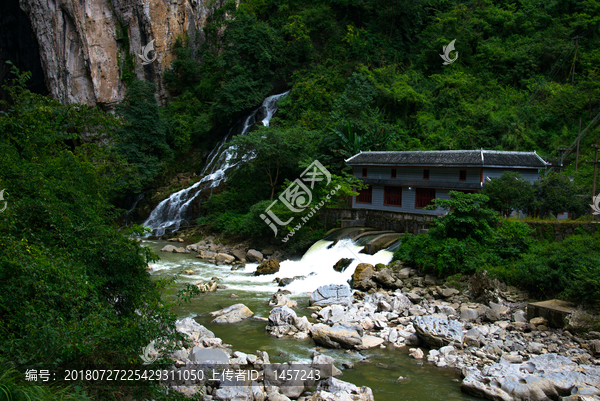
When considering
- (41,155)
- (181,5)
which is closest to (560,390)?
(41,155)

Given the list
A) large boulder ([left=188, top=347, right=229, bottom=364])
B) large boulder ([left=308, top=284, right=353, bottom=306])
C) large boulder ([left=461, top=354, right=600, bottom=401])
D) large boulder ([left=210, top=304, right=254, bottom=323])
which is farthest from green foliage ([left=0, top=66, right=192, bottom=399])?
large boulder ([left=308, top=284, right=353, bottom=306])

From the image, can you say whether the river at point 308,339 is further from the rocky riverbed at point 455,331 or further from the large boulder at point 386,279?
the large boulder at point 386,279

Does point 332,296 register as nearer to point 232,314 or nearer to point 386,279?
point 386,279

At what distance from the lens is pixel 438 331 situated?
405 inches

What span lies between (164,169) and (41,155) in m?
24.6

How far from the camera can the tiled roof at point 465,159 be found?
17.9 m

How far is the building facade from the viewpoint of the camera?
59.3 ft

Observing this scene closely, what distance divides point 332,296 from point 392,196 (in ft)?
31.5

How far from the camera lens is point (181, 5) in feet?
125

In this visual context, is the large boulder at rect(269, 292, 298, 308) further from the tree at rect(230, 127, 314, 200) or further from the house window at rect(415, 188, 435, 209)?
the tree at rect(230, 127, 314, 200)

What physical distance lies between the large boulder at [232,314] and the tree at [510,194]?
10.6m

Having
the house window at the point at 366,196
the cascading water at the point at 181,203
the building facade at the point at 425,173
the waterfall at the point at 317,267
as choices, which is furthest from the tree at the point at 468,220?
the cascading water at the point at 181,203

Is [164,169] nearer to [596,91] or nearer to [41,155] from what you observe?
[41,155]

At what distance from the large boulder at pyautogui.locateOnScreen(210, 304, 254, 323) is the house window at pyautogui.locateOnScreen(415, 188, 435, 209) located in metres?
11.4
